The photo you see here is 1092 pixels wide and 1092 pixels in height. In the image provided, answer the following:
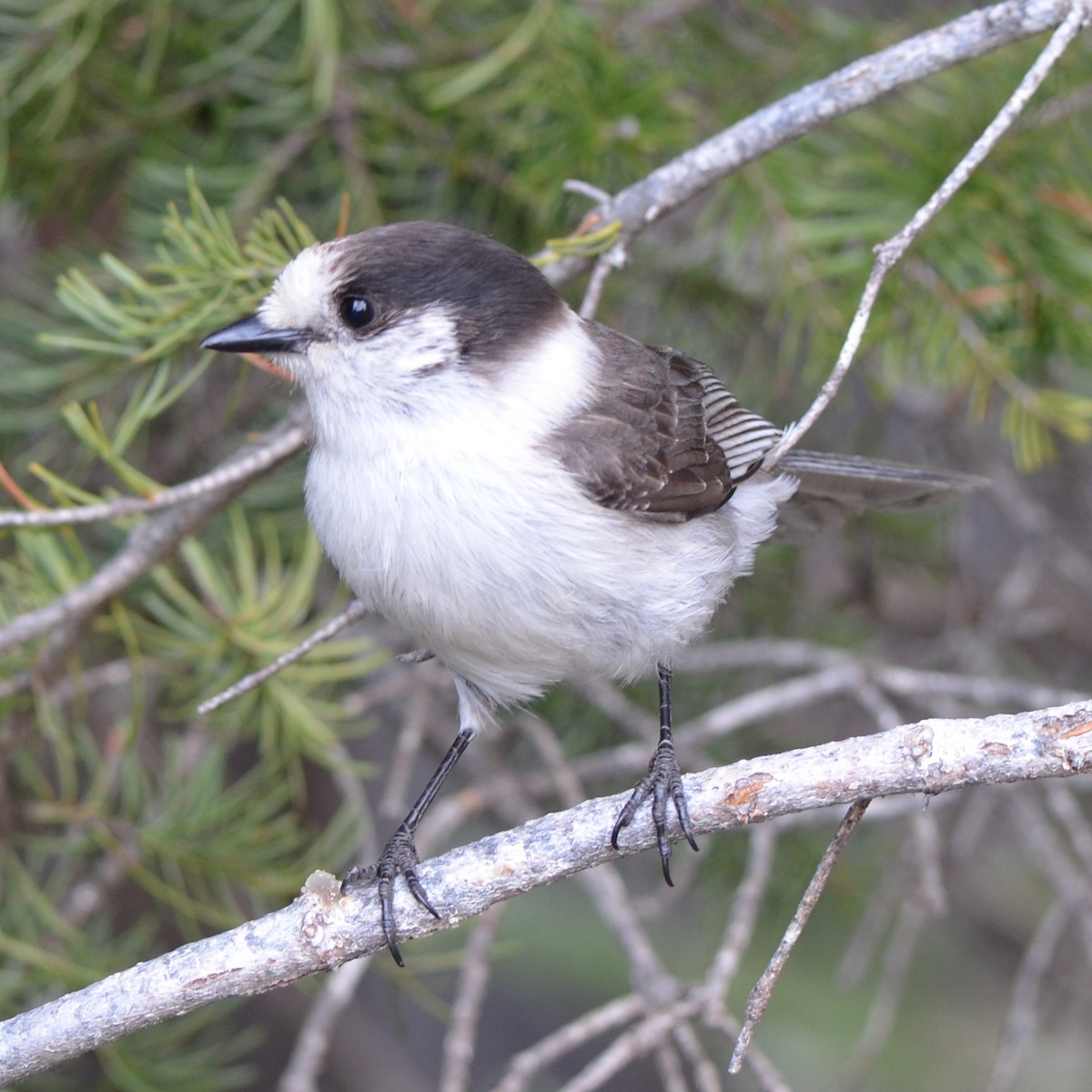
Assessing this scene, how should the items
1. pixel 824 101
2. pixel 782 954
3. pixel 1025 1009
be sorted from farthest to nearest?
pixel 1025 1009 < pixel 824 101 < pixel 782 954

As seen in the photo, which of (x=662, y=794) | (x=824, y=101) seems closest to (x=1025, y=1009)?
(x=662, y=794)

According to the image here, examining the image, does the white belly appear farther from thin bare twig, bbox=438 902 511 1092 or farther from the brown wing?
thin bare twig, bbox=438 902 511 1092

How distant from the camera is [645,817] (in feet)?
6.11

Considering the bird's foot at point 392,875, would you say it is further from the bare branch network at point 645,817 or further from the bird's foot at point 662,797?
the bird's foot at point 662,797

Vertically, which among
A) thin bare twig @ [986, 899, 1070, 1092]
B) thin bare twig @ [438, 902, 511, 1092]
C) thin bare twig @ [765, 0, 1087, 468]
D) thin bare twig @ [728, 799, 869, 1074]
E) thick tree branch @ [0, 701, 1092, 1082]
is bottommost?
thin bare twig @ [986, 899, 1070, 1092]

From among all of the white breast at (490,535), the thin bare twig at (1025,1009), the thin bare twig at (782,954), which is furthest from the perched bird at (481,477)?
the thin bare twig at (1025,1009)

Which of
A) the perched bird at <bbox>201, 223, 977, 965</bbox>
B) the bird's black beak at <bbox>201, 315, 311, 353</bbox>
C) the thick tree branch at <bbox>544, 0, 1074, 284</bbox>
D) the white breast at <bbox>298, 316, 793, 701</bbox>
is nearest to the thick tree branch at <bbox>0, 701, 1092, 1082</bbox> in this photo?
the perched bird at <bbox>201, 223, 977, 965</bbox>

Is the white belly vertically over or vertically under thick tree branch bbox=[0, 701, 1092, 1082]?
over

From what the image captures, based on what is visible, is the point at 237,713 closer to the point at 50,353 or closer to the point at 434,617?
the point at 434,617

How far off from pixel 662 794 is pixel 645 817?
10 centimetres

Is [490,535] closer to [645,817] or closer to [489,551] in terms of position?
[489,551]

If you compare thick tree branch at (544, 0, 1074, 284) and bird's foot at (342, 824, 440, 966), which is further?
thick tree branch at (544, 0, 1074, 284)

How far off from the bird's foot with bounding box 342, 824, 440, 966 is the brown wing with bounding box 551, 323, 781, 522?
618 millimetres

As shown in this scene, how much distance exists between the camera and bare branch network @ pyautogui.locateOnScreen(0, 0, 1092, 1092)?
149cm
